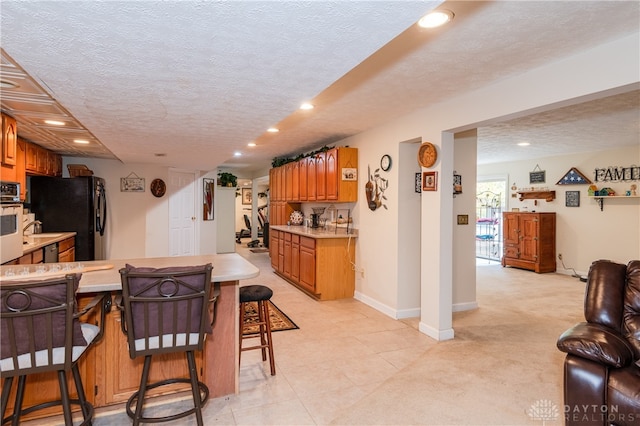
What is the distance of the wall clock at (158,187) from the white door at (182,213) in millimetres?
149

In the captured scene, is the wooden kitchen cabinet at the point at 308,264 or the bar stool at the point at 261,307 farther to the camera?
the wooden kitchen cabinet at the point at 308,264

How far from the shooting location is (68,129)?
12.6 feet

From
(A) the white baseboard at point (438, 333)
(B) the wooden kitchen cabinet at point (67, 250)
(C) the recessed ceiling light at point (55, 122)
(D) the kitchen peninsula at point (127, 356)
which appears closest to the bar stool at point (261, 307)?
(D) the kitchen peninsula at point (127, 356)

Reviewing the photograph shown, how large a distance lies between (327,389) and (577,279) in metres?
6.08

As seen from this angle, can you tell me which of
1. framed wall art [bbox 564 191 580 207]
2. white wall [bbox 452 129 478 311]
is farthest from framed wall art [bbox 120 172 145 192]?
framed wall art [bbox 564 191 580 207]

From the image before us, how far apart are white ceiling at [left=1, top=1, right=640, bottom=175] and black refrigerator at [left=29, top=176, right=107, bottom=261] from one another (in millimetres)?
1270

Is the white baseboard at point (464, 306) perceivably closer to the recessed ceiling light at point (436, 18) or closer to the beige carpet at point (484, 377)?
the beige carpet at point (484, 377)

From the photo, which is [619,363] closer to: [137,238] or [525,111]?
[525,111]

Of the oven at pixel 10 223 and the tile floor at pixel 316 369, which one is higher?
the oven at pixel 10 223

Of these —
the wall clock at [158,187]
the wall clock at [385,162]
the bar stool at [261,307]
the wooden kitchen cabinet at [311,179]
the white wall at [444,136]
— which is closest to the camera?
the white wall at [444,136]

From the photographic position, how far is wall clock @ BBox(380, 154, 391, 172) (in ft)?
14.1

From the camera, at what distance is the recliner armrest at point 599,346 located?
1.84m

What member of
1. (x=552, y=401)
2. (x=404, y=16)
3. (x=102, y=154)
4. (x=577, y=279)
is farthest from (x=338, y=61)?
(x=577, y=279)

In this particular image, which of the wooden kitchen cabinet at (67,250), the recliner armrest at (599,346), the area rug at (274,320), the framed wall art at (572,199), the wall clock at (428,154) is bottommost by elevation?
Result: the area rug at (274,320)
